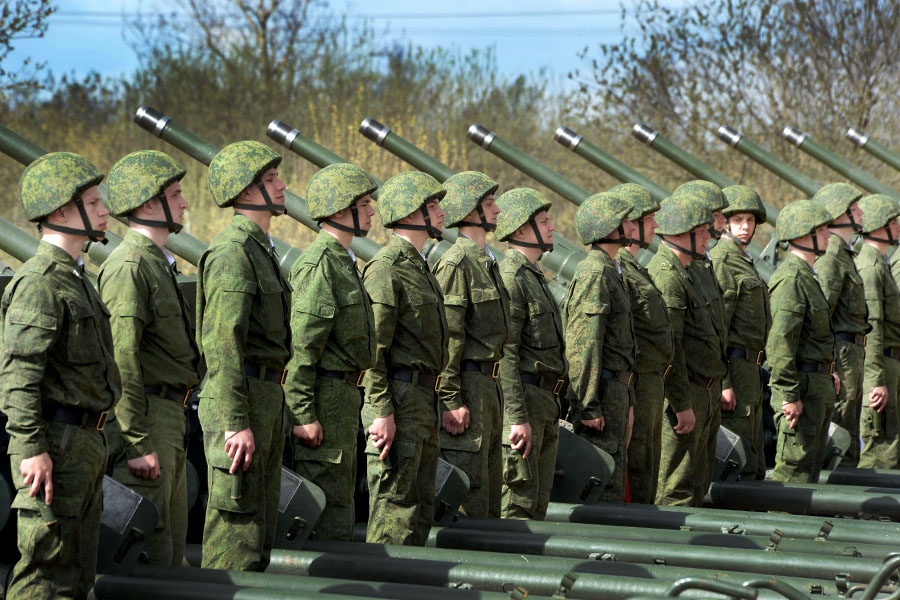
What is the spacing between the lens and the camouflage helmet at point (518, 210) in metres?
7.25

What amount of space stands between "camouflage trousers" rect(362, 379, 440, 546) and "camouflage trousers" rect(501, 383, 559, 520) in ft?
2.87

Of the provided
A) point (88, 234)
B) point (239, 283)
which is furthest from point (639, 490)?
point (88, 234)

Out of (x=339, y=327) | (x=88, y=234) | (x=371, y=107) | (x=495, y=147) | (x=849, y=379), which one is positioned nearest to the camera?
(x=88, y=234)

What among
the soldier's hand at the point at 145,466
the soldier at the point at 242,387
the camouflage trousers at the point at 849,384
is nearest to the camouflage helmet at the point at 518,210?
the soldier at the point at 242,387

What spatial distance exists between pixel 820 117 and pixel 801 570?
17688 millimetres

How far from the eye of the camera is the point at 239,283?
5273 mm

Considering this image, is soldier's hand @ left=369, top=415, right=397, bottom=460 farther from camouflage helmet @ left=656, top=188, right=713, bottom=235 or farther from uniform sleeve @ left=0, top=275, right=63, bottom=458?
camouflage helmet @ left=656, top=188, right=713, bottom=235

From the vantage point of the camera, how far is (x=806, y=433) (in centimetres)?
873

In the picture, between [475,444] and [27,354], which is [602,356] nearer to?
[475,444]

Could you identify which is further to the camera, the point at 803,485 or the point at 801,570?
the point at 803,485

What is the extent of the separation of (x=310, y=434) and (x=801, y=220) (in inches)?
180

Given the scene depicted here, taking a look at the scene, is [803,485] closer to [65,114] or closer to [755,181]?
[755,181]

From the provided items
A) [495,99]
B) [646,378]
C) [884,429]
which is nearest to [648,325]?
[646,378]

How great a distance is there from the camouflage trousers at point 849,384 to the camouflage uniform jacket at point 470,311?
356 centimetres
